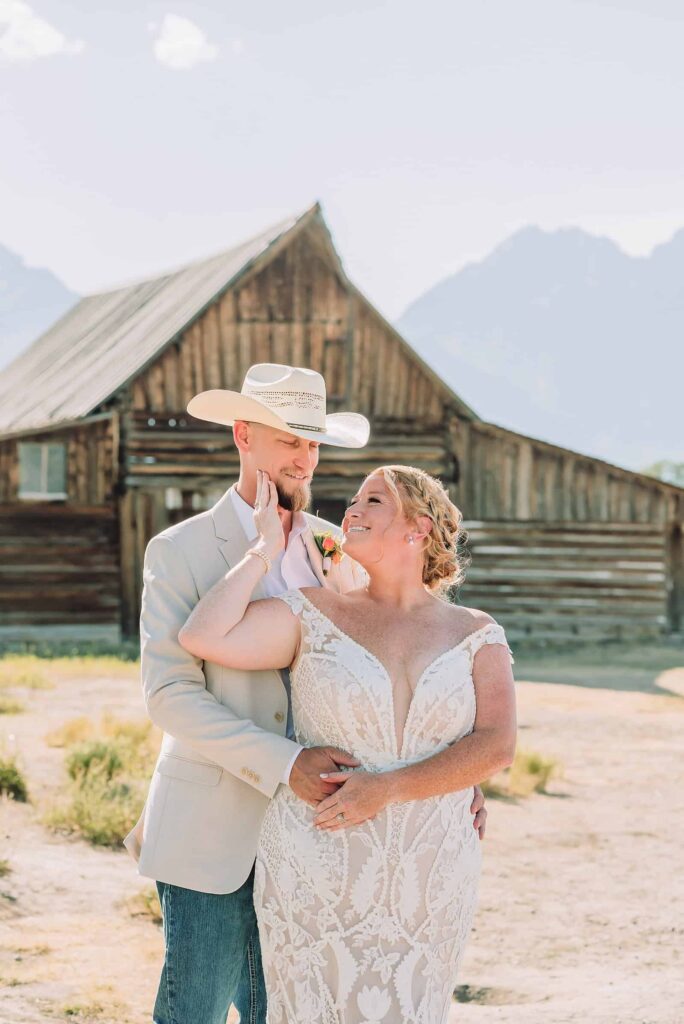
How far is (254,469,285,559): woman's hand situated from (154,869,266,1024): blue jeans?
34.8 inches

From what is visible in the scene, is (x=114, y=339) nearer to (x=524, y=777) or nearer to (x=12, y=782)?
(x=524, y=777)

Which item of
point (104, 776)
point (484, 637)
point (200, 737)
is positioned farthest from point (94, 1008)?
point (104, 776)

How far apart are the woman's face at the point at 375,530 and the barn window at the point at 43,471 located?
683 inches

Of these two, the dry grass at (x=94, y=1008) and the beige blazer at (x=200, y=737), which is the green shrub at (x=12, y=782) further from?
the beige blazer at (x=200, y=737)

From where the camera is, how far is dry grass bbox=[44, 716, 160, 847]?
319 inches

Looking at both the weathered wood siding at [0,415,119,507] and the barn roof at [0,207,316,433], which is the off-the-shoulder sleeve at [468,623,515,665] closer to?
the barn roof at [0,207,316,433]

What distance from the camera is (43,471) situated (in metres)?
20.2

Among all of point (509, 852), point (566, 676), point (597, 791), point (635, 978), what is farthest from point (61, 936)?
point (566, 676)

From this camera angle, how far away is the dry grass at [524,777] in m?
10.1

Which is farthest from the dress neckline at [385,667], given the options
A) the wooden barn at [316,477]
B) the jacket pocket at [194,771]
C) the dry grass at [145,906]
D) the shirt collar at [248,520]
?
the wooden barn at [316,477]

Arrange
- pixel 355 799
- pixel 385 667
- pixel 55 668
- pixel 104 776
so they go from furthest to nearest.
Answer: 1. pixel 55 668
2. pixel 104 776
3. pixel 385 667
4. pixel 355 799

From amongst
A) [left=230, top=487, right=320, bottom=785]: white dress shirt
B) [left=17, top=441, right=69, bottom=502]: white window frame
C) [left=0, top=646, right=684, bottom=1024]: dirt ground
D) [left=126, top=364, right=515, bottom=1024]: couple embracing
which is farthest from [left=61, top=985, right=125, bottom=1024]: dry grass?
[left=17, top=441, right=69, bottom=502]: white window frame

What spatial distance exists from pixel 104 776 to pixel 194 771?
222 inches

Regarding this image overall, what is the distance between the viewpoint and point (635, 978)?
5992 mm
